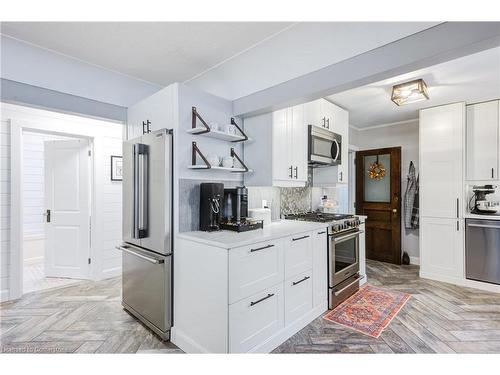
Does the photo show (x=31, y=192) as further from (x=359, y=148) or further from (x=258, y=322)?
(x=359, y=148)

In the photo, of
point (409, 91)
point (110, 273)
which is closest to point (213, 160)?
point (409, 91)

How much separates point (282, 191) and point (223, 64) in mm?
1718

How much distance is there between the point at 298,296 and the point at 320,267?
0.47 metres

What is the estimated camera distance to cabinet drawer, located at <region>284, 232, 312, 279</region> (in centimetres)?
245

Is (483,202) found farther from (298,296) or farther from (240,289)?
(240,289)

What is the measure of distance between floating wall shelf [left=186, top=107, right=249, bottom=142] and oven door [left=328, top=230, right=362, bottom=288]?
1.47 metres

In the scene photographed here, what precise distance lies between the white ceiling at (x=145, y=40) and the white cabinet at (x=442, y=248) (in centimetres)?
354

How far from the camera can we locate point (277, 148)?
288 centimetres

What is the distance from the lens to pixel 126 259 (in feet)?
9.46

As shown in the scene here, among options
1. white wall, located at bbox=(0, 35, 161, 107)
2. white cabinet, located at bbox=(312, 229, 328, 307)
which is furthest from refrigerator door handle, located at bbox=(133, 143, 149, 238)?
white cabinet, located at bbox=(312, 229, 328, 307)

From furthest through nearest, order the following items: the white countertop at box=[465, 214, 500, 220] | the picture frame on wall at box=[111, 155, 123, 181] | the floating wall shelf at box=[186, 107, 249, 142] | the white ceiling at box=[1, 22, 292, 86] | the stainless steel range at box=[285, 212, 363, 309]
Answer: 1. the picture frame on wall at box=[111, 155, 123, 181]
2. the white countertop at box=[465, 214, 500, 220]
3. the stainless steel range at box=[285, 212, 363, 309]
4. the floating wall shelf at box=[186, 107, 249, 142]
5. the white ceiling at box=[1, 22, 292, 86]

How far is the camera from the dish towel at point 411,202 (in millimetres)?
4695

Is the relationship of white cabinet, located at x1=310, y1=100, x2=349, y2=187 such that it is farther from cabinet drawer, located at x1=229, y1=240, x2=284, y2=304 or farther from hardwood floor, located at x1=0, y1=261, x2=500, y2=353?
cabinet drawer, located at x1=229, y1=240, x2=284, y2=304

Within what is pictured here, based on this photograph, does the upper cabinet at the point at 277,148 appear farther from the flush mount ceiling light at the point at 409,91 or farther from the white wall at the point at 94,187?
the white wall at the point at 94,187
